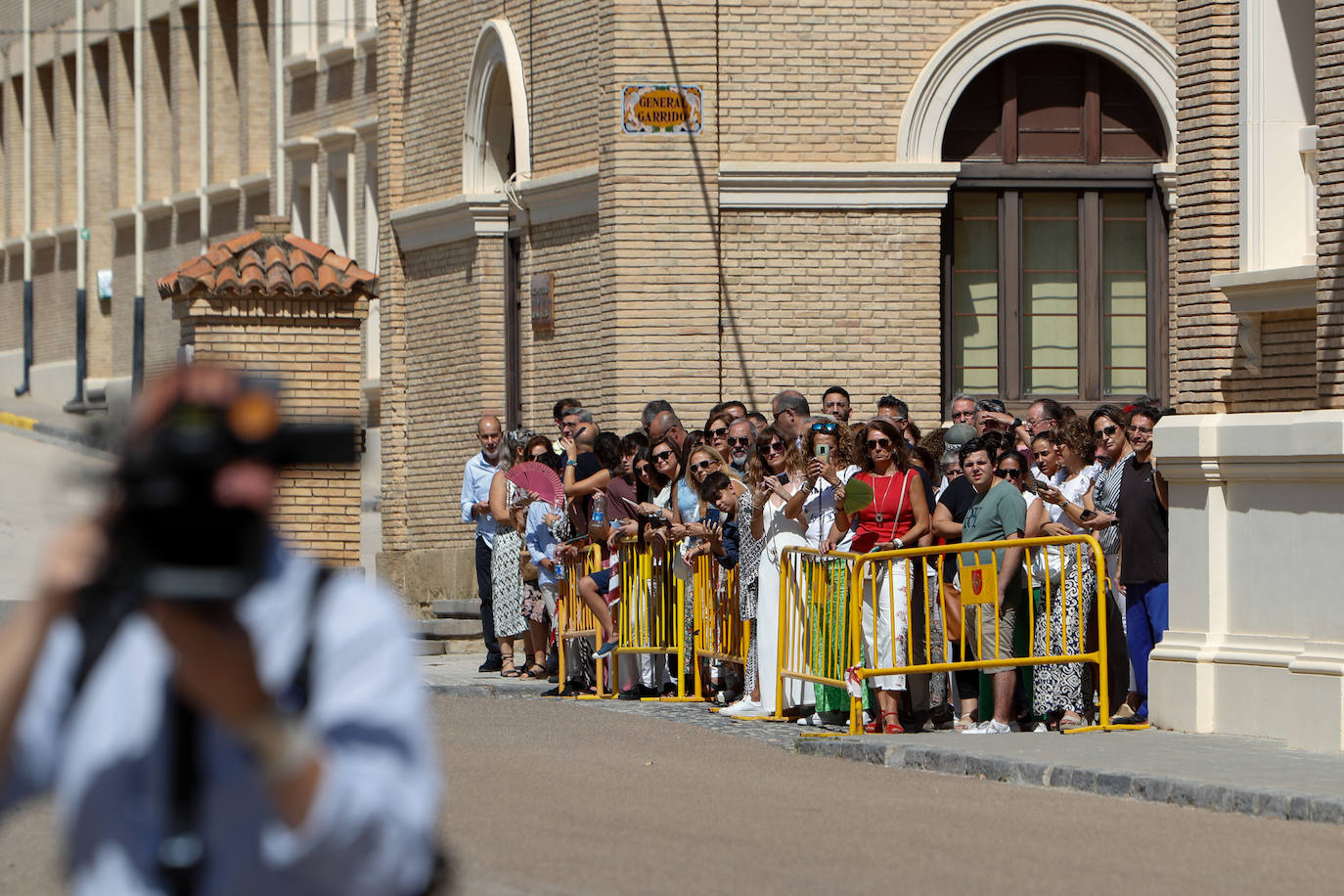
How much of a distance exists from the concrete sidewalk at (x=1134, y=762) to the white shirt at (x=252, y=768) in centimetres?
776

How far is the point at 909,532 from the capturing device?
43.4 feet

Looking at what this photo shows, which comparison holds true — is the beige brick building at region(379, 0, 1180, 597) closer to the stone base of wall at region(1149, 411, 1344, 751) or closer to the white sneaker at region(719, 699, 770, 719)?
the white sneaker at region(719, 699, 770, 719)

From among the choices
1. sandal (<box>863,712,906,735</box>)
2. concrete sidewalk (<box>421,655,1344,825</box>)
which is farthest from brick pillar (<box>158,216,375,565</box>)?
sandal (<box>863,712,906,735</box>)

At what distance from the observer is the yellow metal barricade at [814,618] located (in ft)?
42.8

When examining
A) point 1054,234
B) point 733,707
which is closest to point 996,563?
point 733,707

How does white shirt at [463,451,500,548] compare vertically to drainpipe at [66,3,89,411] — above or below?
below

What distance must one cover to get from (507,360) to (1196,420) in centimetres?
1069

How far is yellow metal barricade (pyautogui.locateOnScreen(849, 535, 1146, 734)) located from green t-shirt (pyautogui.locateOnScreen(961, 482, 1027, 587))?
0.14 metres

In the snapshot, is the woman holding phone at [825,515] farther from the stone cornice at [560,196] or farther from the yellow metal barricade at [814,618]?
the stone cornice at [560,196]

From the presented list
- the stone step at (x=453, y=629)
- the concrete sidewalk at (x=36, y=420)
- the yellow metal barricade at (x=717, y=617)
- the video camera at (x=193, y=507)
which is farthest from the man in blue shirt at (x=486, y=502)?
the concrete sidewalk at (x=36, y=420)

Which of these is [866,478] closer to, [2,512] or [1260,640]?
[1260,640]

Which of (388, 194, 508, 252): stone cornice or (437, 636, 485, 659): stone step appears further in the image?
(388, 194, 508, 252): stone cornice

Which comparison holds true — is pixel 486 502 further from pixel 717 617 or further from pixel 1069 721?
pixel 1069 721

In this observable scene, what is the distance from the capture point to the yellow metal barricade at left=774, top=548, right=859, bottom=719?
42.8ft
